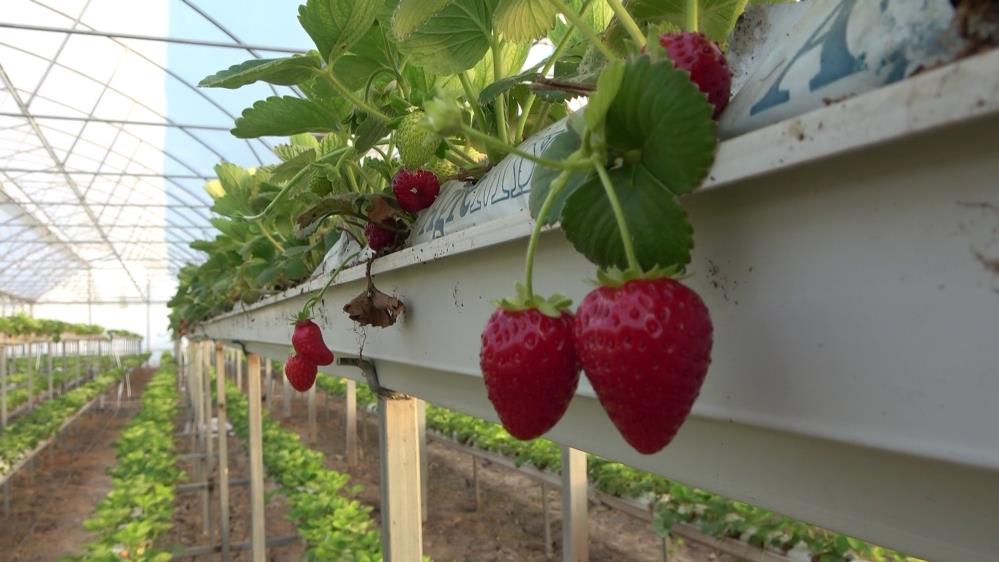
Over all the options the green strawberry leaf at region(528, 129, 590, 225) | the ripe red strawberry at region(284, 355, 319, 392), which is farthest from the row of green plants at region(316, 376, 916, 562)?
the green strawberry leaf at region(528, 129, 590, 225)

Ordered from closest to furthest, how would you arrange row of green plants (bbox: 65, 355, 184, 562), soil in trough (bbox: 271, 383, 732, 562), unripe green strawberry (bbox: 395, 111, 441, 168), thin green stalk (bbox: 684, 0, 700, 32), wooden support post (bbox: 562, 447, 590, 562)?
thin green stalk (bbox: 684, 0, 700, 32), unripe green strawberry (bbox: 395, 111, 441, 168), wooden support post (bbox: 562, 447, 590, 562), row of green plants (bbox: 65, 355, 184, 562), soil in trough (bbox: 271, 383, 732, 562)

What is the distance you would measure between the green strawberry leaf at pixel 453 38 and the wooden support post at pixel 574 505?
3.69 ft

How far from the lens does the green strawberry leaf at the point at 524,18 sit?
57cm

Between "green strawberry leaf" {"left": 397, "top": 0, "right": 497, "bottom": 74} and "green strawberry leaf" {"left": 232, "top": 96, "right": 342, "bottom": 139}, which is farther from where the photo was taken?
"green strawberry leaf" {"left": 232, "top": 96, "right": 342, "bottom": 139}

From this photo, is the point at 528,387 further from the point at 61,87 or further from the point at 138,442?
the point at 61,87

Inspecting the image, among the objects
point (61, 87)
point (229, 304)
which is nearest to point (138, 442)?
point (229, 304)

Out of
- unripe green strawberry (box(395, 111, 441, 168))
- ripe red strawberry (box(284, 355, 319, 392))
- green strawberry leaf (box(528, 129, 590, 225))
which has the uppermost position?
unripe green strawberry (box(395, 111, 441, 168))

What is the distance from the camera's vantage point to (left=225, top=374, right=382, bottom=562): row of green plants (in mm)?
2654

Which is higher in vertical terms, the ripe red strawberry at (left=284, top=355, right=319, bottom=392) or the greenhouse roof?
the greenhouse roof

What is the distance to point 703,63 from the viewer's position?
1.06ft

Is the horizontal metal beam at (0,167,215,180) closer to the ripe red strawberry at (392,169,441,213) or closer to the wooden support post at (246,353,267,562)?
the wooden support post at (246,353,267,562)

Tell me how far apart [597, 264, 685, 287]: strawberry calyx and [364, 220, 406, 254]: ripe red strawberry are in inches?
21.1

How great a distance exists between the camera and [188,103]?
26.2 feet

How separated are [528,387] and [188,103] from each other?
8752 millimetres
